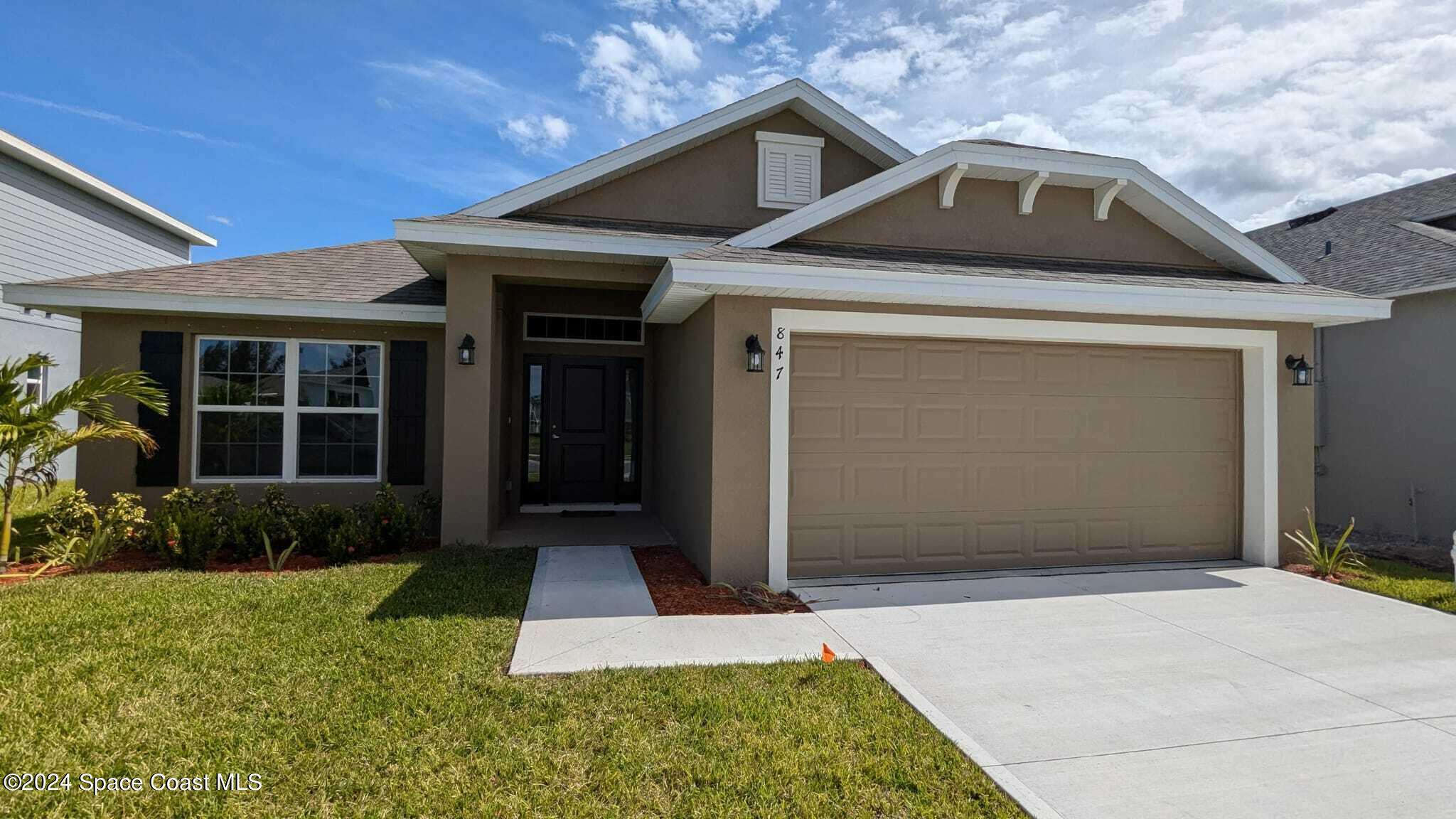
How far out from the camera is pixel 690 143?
8.34 meters

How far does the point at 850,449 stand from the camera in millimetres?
6387

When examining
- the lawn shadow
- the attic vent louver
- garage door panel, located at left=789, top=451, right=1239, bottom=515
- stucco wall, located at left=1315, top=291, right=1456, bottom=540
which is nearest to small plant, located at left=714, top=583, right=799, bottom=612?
garage door panel, located at left=789, top=451, right=1239, bottom=515

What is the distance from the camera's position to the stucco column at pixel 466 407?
730 centimetres

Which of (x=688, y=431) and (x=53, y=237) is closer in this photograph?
(x=688, y=431)

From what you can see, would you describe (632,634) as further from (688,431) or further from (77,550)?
(77,550)

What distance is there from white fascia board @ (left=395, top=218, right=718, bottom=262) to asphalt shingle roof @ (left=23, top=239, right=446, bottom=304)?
1.61 metres

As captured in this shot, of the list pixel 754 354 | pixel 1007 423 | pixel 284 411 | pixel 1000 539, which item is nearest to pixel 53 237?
pixel 284 411

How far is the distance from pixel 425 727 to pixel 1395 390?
12074mm

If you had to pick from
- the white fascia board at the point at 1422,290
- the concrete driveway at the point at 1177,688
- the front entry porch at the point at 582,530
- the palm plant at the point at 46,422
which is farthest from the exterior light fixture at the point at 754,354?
the white fascia board at the point at 1422,290

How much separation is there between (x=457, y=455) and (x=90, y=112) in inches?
677

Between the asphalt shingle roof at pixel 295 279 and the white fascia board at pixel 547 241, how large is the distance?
161cm

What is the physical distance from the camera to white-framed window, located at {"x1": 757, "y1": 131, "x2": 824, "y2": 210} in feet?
28.6

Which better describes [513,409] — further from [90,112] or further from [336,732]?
[90,112]

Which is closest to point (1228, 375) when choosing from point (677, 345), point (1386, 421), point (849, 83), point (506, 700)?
point (1386, 421)
